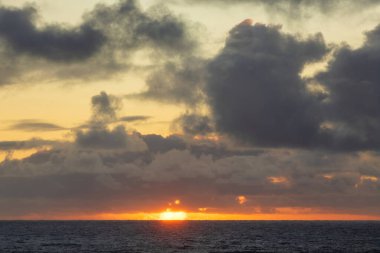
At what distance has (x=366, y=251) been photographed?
136125 mm

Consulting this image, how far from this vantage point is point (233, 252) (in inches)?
5197

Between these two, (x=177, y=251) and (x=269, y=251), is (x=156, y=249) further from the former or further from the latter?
(x=269, y=251)

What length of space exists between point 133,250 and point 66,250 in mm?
16706

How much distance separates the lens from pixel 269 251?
136750mm

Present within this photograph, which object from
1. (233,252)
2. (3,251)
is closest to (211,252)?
(233,252)

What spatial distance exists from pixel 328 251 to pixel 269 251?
1413 centimetres

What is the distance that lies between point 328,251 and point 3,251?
76.9 meters

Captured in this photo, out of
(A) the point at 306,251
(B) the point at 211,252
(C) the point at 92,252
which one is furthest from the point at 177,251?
(A) the point at 306,251

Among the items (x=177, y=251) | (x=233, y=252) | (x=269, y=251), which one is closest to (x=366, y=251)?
(x=269, y=251)

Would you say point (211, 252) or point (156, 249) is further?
point (156, 249)

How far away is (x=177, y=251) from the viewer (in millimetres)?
132375

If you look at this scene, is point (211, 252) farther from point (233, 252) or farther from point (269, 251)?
point (269, 251)

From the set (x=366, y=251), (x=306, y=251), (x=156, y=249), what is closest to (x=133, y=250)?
(x=156, y=249)

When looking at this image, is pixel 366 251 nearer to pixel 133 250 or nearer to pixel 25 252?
pixel 133 250
